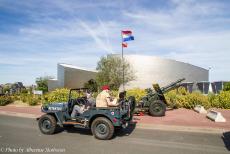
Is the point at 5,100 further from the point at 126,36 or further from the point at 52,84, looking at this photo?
the point at 52,84

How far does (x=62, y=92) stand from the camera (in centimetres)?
1912

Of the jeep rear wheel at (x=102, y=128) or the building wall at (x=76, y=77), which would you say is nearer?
the jeep rear wheel at (x=102, y=128)

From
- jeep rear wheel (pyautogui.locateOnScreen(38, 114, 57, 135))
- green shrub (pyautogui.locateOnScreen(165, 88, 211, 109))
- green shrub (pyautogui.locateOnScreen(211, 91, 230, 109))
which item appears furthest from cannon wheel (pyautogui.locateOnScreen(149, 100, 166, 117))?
jeep rear wheel (pyautogui.locateOnScreen(38, 114, 57, 135))

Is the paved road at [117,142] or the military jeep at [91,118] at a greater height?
the military jeep at [91,118]

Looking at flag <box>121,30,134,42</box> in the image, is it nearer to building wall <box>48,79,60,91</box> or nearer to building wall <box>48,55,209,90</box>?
building wall <box>48,55,209,90</box>

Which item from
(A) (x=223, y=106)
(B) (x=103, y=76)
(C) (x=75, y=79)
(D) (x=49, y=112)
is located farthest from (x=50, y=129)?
(C) (x=75, y=79)

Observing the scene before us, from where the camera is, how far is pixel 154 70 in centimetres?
5669

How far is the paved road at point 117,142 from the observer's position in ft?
22.6

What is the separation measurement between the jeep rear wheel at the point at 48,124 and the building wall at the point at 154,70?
142ft

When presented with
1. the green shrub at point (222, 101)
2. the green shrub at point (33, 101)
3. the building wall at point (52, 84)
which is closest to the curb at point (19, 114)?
the green shrub at point (33, 101)

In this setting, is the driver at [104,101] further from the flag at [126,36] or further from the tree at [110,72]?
the tree at [110,72]

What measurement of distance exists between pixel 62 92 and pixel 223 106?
11.7m

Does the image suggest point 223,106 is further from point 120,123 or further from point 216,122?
point 120,123

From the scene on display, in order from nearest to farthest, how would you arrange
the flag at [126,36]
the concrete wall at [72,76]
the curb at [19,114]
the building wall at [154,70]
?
the curb at [19,114], the flag at [126,36], the building wall at [154,70], the concrete wall at [72,76]
